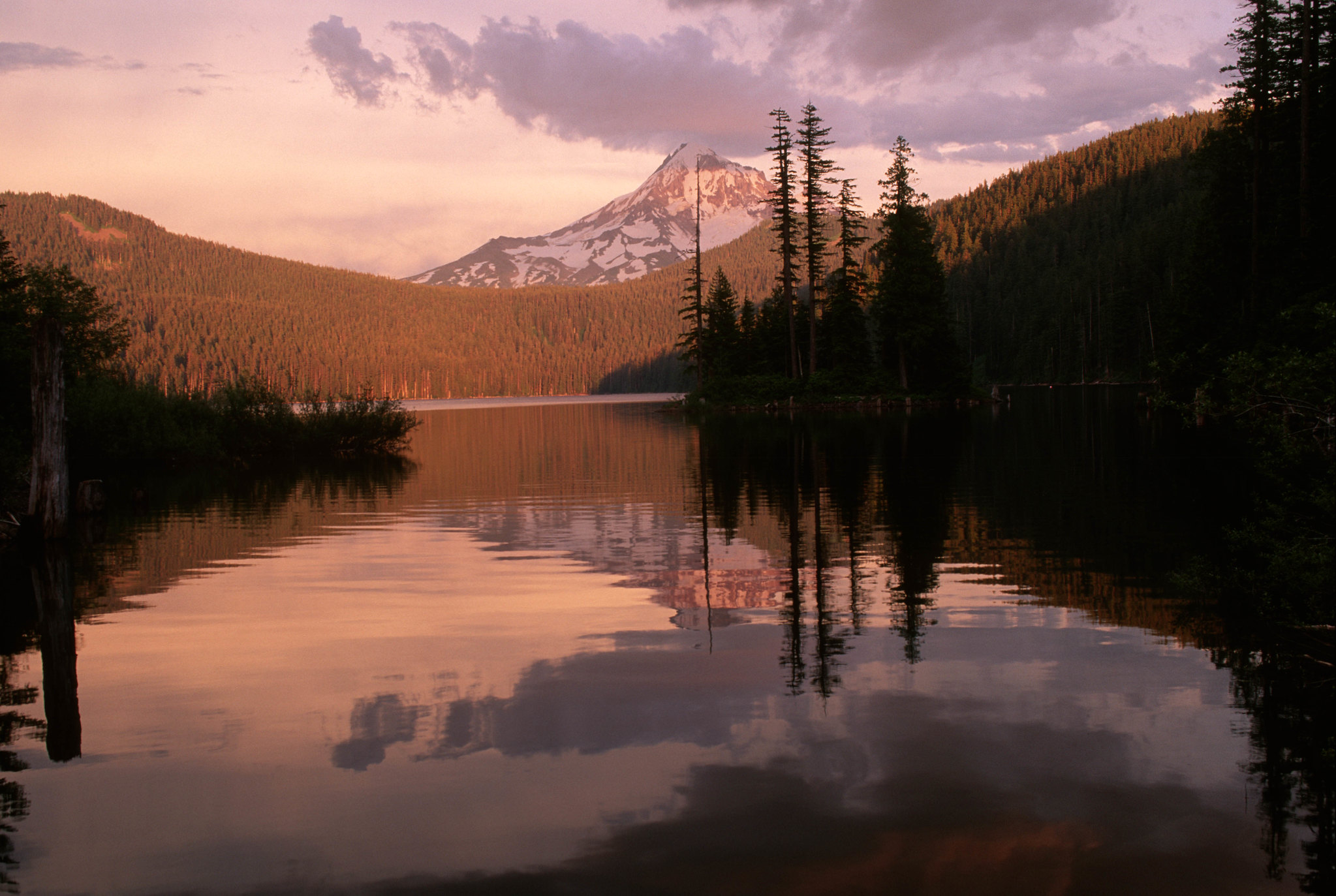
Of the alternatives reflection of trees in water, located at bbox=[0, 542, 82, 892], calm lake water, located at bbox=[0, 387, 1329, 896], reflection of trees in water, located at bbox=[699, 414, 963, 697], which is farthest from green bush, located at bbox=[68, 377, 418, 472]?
calm lake water, located at bbox=[0, 387, 1329, 896]

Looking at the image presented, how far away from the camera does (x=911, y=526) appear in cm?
1675

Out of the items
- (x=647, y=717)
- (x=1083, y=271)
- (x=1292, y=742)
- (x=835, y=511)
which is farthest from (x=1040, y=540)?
(x=1083, y=271)

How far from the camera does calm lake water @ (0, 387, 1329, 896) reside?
17.4 ft

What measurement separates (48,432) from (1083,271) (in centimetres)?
15798

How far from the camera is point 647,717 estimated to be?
748 centimetres

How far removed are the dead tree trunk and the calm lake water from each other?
1269 mm

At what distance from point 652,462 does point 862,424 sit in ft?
67.3

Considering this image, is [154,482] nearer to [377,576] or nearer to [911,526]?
[377,576]

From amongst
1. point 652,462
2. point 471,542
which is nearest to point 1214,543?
point 471,542

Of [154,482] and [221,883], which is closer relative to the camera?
[221,883]

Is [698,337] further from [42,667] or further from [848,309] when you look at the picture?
[42,667]

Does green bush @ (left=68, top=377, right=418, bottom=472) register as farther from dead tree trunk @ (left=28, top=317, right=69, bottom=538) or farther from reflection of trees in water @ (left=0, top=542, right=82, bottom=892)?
reflection of trees in water @ (left=0, top=542, right=82, bottom=892)

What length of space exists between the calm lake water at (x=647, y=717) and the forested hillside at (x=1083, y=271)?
8727cm

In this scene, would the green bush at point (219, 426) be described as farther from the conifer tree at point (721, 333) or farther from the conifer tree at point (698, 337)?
the conifer tree at point (721, 333)
